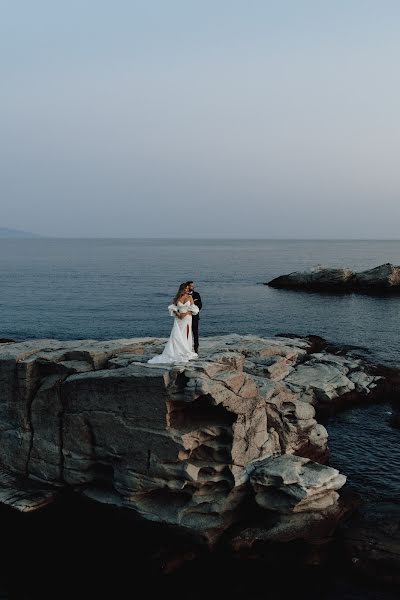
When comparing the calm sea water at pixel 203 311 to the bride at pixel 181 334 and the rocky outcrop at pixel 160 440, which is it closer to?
the rocky outcrop at pixel 160 440

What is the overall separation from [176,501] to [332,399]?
54.7ft

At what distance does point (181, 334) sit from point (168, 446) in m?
5.29

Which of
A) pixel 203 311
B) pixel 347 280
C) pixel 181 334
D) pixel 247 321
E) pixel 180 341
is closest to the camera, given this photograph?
pixel 180 341

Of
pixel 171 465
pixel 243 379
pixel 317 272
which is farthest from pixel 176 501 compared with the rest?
pixel 317 272

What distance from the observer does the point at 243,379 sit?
73.0ft

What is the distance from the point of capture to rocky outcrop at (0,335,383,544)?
20.7m

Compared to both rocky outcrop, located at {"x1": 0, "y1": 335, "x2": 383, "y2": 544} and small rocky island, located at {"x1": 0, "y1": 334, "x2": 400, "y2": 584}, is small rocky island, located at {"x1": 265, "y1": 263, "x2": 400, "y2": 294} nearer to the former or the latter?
rocky outcrop, located at {"x1": 0, "y1": 335, "x2": 383, "y2": 544}

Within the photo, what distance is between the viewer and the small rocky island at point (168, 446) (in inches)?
812

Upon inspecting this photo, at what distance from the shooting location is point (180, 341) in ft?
75.8

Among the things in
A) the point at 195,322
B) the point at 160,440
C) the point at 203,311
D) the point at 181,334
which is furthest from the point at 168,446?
the point at 203,311

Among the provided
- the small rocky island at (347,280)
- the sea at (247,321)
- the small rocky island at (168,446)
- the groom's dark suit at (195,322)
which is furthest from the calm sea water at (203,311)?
the small rocky island at (168,446)

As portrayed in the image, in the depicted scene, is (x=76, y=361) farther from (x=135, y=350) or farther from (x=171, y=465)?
(x=171, y=465)

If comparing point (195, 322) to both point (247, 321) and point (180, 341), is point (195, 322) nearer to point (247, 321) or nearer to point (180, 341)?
point (180, 341)

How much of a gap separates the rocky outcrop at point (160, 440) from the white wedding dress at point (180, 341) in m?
0.75
